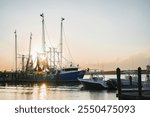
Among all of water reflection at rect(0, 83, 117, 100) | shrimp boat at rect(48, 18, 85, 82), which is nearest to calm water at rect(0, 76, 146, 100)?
water reflection at rect(0, 83, 117, 100)

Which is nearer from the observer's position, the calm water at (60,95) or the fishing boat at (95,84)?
the calm water at (60,95)

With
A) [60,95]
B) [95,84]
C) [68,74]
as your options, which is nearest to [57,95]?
[60,95]

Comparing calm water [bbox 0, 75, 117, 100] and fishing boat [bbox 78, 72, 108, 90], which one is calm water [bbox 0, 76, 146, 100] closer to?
calm water [bbox 0, 75, 117, 100]

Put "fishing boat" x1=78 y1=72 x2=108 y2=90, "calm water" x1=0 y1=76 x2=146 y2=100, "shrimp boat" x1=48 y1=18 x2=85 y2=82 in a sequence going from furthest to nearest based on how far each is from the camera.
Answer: "shrimp boat" x1=48 y1=18 x2=85 y2=82 < "fishing boat" x1=78 y1=72 x2=108 y2=90 < "calm water" x1=0 y1=76 x2=146 y2=100

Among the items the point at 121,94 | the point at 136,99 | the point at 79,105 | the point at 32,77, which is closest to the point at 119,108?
the point at 79,105

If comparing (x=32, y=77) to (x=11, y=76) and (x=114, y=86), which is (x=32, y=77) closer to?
(x=11, y=76)

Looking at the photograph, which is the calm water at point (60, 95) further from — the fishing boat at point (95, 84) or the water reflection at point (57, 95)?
the fishing boat at point (95, 84)

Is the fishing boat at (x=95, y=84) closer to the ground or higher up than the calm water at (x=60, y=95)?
higher up

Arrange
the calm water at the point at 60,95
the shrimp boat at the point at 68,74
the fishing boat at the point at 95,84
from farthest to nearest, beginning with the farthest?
the shrimp boat at the point at 68,74 < the fishing boat at the point at 95,84 < the calm water at the point at 60,95

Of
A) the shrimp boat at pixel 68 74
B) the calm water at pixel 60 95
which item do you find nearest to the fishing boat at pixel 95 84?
the calm water at pixel 60 95

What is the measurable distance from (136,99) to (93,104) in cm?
475

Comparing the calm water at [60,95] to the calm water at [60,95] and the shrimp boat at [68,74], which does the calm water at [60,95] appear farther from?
the shrimp boat at [68,74]

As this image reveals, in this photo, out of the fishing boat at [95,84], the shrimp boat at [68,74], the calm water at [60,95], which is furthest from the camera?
the shrimp boat at [68,74]

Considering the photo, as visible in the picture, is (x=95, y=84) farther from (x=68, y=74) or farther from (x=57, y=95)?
(x=68, y=74)
